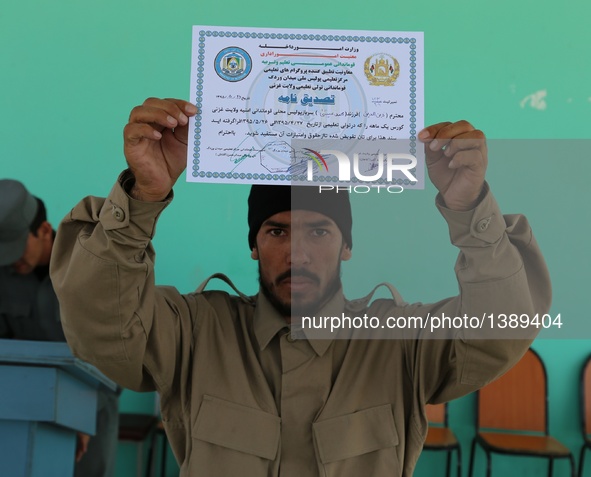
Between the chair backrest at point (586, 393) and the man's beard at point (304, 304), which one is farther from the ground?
the man's beard at point (304, 304)

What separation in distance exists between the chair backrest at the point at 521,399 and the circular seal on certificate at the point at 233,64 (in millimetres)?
2396

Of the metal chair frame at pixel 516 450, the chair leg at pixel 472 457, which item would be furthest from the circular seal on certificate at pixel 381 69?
the chair leg at pixel 472 457

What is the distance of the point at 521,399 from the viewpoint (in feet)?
11.2

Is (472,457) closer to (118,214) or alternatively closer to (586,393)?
(586,393)

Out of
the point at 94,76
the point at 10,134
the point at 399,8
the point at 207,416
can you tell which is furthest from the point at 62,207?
the point at 207,416

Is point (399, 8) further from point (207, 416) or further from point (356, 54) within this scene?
point (207, 416)

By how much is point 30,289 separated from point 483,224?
1984 millimetres

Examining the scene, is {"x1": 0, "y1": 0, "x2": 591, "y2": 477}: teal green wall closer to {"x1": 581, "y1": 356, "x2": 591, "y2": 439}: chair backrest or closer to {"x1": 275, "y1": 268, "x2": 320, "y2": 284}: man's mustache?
{"x1": 581, "y1": 356, "x2": 591, "y2": 439}: chair backrest

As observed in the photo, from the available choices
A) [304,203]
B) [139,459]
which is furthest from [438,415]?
[304,203]

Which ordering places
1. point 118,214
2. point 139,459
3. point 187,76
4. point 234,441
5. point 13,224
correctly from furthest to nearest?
point 139,459
point 187,76
point 13,224
point 234,441
point 118,214

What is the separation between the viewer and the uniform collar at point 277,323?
5.26 feet

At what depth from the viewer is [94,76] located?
311cm

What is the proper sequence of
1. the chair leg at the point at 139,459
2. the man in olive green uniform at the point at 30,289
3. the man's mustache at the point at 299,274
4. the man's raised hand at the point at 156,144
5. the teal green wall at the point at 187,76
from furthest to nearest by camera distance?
1. the chair leg at the point at 139,459
2. the teal green wall at the point at 187,76
3. the man in olive green uniform at the point at 30,289
4. the man's mustache at the point at 299,274
5. the man's raised hand at the point at 156,144

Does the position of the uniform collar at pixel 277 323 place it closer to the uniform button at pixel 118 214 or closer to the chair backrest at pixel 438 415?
the uniform button at pixel 118 214
